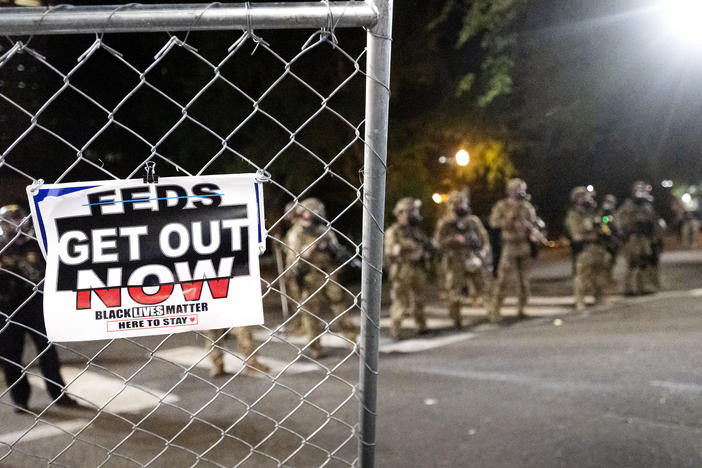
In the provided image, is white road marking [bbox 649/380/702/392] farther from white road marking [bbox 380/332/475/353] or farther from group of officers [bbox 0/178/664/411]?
group of officers [bbox 0/178/664/411]

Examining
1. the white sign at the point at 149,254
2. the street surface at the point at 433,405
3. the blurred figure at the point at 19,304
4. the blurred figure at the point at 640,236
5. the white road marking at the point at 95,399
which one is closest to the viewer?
the white sign at the point at 149,254

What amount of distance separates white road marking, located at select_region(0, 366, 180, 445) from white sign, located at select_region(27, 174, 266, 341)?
11.2 ft

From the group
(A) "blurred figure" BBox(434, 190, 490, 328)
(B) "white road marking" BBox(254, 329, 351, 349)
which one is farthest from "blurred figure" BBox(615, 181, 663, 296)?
(B) "white road marking" BBox(254, 329, 351, 349)

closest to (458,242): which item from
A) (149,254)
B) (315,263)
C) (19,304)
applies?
(315,263)

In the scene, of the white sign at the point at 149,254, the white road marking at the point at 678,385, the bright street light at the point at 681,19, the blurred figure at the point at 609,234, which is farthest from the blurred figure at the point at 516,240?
the white sign at the point at 149,254

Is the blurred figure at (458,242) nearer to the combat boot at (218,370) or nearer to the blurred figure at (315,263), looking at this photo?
the blurred figure at (315,263)

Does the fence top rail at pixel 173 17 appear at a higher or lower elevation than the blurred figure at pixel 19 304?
higher

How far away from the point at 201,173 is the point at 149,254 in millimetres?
234

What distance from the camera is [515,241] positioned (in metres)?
8.68

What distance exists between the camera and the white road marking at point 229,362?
6.51 meters

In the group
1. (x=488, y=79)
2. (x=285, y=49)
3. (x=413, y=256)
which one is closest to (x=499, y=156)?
(x=488, y=79)

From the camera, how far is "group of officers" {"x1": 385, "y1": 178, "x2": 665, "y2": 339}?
8039mm

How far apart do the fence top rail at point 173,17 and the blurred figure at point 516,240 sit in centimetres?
771

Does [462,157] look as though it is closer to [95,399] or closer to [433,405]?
[433,405]
